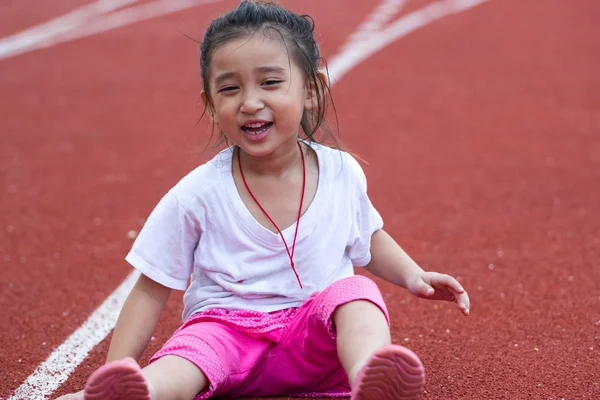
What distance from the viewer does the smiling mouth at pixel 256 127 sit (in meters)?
2.91

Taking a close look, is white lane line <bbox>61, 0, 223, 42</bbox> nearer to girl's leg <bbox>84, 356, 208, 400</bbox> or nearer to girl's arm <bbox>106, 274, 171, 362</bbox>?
girl's arm <bbox>106, 274, 171, 362</bbox>

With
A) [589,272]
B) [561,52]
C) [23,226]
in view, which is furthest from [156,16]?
[589,272]

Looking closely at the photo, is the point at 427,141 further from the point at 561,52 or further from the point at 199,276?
the point at 199,276

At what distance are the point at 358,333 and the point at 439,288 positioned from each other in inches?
16.7

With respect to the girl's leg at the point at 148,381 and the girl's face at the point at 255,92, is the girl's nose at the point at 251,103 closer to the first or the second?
the girl's face at the point at 255,92

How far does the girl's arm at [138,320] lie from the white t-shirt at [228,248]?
0.05m

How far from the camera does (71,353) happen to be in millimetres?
3520

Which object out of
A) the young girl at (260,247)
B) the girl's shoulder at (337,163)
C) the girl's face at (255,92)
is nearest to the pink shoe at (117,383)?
the young girl at (260,247)

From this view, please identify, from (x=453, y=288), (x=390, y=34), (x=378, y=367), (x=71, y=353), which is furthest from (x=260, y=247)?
(x=390, y=34)

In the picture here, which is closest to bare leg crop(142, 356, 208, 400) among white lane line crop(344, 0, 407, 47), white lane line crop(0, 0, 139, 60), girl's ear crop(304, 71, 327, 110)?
girl's ear crop(304, 71, 327, 110)

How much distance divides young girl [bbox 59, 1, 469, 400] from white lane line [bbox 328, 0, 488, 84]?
527 cm

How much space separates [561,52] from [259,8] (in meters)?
7.35

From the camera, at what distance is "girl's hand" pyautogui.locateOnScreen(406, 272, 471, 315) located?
2.87 meters

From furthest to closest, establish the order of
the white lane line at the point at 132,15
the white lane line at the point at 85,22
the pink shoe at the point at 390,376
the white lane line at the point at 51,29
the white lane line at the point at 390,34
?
1. the white lane line at the point at 132,15
2. the white lane line at the point at 85,22
3. the white lane line at the point at 51,29
4. the white lane line at the point at 390,34
5. the pink shoe at the point at 390,376
